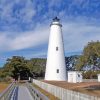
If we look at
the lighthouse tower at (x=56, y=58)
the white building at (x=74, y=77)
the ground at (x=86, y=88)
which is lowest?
the ground at (x=86, y=88)

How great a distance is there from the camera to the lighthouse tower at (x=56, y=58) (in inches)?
2111

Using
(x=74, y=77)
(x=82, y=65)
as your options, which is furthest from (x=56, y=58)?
(x=82, y=65)

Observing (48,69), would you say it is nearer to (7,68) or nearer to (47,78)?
(47,78)

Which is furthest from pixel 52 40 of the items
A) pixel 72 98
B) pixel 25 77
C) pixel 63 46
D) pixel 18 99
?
pixel 72 98

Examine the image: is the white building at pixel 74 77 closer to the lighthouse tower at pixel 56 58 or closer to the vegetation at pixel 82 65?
the lighthouse tower at pixel 56 58

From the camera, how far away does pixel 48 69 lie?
54688mm

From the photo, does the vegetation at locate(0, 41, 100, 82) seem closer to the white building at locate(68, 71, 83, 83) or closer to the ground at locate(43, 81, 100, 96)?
the white building at locate(68, 71, 83, 83)

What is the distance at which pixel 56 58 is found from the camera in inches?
2111

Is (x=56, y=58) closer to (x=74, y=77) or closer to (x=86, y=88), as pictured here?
(x=74, y=77)

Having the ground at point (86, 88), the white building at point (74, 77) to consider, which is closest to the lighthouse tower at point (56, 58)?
the white building at point (74, 77)

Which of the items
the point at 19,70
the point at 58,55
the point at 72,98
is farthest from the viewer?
the point at 19,70

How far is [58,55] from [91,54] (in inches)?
603

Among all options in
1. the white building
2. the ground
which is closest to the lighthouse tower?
the white building

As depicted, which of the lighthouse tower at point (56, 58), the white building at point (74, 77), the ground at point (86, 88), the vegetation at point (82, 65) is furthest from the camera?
the vegetation at point (82, 65)
